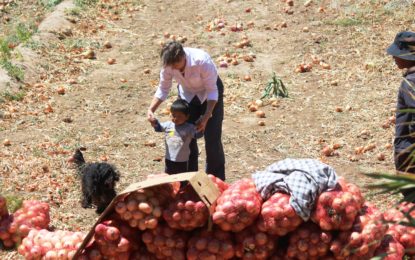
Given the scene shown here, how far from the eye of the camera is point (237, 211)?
4.42 metres

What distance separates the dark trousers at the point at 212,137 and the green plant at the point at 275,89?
262cm

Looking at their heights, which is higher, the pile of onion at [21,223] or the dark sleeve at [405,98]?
the dark sleeve at [405,98]

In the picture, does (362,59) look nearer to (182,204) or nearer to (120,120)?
(120,120)

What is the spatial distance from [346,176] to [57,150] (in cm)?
298

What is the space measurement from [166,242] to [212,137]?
1885 millimetres

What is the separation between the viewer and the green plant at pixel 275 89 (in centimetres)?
894

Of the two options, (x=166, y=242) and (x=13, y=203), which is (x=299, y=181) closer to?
(x=166, y=242)

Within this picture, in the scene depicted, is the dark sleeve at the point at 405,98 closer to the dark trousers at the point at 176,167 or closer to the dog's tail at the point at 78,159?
the dark trousers at the point at 176,167

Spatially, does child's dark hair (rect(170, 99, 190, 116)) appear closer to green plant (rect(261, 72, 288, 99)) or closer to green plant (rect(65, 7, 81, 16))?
green plant (rect(261, 72, 288, 99))

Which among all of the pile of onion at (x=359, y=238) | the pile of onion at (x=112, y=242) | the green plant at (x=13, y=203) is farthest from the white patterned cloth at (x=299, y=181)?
the green plant at (x=13, y=203)

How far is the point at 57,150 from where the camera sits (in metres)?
7.57

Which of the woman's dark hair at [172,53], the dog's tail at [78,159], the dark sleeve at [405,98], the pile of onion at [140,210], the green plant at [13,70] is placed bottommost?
the dog's tail at [78,159]

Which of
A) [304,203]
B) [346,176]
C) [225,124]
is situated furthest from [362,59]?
[304,203]

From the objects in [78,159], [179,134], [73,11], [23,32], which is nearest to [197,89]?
[179,134]
